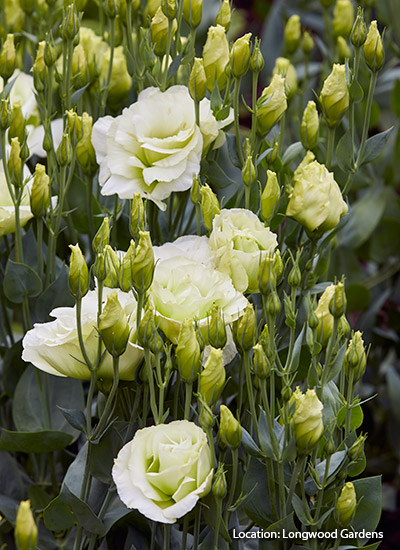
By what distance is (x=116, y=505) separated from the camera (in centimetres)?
57

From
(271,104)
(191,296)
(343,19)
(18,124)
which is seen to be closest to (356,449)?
(191,296)

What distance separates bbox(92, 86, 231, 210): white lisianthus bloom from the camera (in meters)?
0.54

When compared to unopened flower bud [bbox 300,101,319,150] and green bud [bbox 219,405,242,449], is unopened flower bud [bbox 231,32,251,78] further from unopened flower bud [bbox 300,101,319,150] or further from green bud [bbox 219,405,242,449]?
green bud [bbox 219,405,242,449]

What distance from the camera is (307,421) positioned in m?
0.43

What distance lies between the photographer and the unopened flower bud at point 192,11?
573 mm

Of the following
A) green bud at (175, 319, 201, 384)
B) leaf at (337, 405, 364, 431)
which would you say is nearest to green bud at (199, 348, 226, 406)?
green bud at (175, 319, 201, 384)

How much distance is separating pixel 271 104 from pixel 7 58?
211mm

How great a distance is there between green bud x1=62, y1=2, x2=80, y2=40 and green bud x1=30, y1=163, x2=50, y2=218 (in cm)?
11

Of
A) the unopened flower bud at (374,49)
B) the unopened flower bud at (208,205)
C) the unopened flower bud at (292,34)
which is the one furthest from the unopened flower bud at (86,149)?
the unopened flower bud at (292,34)

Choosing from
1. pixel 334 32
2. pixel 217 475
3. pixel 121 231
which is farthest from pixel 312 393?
pixel 334 32

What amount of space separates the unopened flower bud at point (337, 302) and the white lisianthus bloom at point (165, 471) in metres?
0.11

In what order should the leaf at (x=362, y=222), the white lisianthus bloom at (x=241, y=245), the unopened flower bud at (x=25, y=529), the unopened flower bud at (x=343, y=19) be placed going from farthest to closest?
the leaf at (x=362, y=222) → the unopened flower bud at (x=343, y=19) → the white lisianthus bloom at (x=241, y=245) → the unopened flower bud at (x=25, y=529)

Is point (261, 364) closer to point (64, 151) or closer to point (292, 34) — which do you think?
point (64, 151)

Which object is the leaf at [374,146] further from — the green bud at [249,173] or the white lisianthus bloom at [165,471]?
the white lisianthus bloom at [165,471]
